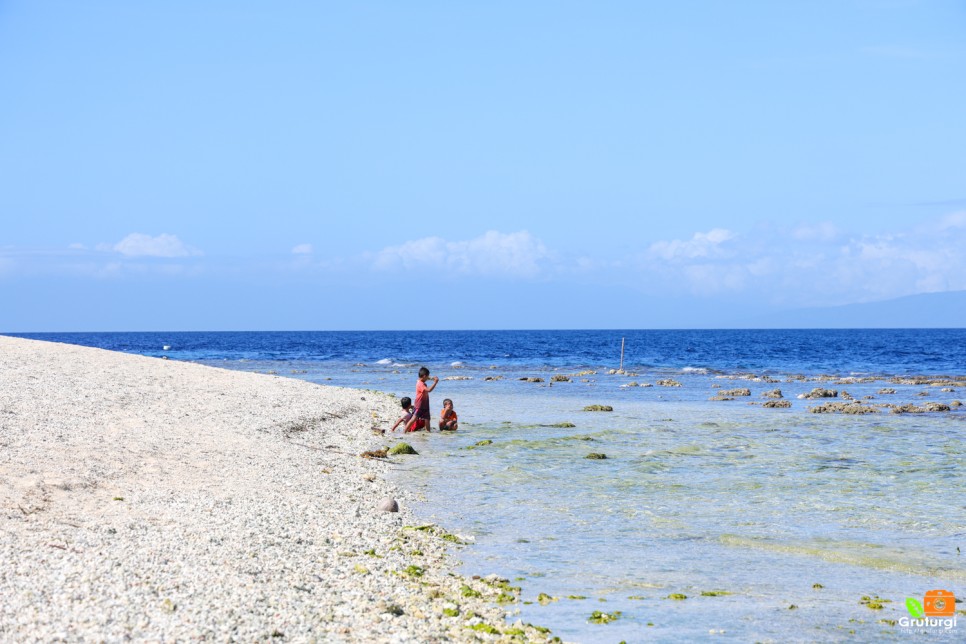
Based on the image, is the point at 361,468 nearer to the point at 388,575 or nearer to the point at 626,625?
the point at 388,575

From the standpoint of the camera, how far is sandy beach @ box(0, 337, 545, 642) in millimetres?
7625

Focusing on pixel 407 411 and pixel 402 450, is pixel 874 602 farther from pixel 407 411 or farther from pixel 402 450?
pixel 407 411

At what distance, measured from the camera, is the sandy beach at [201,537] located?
7.62m

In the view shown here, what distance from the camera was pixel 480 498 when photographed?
1513 cm

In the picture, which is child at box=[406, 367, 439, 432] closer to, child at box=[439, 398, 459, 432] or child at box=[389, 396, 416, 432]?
child at box=[389, 396, 416, 432]

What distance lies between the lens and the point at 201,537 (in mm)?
10469

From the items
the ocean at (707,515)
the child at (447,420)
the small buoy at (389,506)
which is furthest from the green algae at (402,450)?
the small buoy at (389,506)

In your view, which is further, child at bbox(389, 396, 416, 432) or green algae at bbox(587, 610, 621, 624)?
child at bbox(389, 396, 416, 432)

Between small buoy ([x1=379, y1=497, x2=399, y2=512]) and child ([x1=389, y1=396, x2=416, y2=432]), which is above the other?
child ([x1=389, y1=396, x2=416, y2=432])

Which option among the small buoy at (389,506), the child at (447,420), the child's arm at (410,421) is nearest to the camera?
the small buoy at (389,506)

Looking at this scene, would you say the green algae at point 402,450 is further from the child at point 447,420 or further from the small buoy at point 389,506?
the small buoy at point 389,506

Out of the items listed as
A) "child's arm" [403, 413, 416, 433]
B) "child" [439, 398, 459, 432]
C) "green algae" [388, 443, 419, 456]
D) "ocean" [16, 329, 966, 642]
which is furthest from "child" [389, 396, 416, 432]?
"green algae" [388, 443, 419, 456]

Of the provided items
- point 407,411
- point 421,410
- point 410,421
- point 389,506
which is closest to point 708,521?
point 389,506

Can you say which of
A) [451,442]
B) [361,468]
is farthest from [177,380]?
[361,468]
